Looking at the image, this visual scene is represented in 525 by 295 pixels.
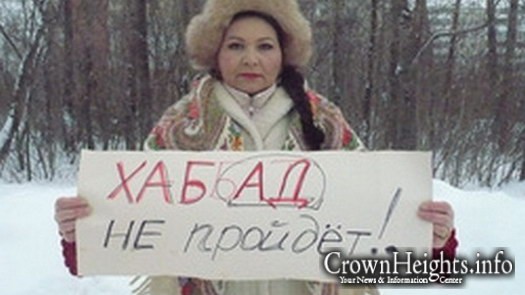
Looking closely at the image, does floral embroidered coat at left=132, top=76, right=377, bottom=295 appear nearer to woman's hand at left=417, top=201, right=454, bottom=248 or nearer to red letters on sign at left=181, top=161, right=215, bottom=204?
red letters on sign at left=181, top=161, right=215, bottom=204

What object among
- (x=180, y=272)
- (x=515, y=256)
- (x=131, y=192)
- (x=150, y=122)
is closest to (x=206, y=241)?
(x=180, y=272)

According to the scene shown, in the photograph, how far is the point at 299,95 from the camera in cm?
154

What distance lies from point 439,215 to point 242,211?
17.8 inches

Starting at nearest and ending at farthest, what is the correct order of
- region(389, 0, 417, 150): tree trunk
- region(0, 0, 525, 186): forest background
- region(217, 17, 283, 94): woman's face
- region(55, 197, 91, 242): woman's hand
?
region(55, 197, 91, 242): woman's hand, region(217, 17, 283, 94): woman's face, region(389, 0, 417, 150): tree trunk, region(0, 0, 525, 186): forest background

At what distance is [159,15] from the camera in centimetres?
1324

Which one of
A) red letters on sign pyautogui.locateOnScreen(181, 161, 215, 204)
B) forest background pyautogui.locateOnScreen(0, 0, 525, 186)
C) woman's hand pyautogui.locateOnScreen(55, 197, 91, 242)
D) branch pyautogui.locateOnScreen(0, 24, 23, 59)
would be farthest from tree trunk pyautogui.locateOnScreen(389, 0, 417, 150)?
woman's hand pyautogui.locateOnScreen(55, 197, 91, 242)

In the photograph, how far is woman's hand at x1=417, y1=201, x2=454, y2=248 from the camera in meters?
1.38

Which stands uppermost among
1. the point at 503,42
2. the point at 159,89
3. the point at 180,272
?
the point at 503,42

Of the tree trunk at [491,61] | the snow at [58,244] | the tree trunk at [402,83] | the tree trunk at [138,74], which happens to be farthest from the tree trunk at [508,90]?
the snow at [58,244]

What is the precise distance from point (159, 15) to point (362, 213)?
491 inches

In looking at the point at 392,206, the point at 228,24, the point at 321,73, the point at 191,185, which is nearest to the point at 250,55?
the point at 228,24

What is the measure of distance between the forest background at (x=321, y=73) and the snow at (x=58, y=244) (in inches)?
275

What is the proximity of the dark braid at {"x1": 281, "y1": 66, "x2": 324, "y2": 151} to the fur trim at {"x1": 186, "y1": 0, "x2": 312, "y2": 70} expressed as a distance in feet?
0.28

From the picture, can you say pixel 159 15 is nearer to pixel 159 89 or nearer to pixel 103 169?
pixel 159 89
